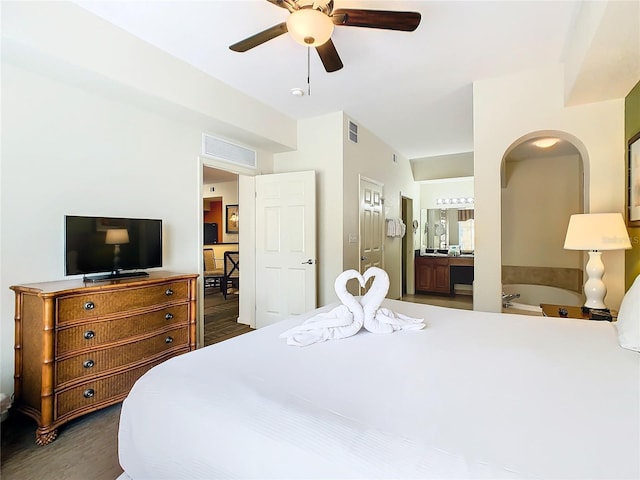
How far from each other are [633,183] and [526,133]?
87cm

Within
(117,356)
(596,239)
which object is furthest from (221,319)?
(596,239)

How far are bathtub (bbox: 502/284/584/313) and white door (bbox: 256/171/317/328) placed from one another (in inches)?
128

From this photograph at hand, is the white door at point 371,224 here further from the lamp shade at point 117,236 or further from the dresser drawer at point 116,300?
the lamp shade at point 117,236

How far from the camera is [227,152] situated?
3.64 meters

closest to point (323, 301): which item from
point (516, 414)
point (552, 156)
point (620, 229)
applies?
point (620, 229)

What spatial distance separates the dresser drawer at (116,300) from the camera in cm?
194

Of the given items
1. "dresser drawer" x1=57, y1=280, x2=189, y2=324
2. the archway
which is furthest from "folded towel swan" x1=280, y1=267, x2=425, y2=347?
the archway

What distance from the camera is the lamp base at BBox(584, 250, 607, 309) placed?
2373 mm

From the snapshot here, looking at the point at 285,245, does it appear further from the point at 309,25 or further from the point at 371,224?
the point at 309,25

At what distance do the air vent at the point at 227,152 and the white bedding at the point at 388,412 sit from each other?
2579 millimetres

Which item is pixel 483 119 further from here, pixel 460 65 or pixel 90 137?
pixel 90 137

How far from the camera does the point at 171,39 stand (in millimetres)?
2439

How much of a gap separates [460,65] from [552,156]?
11.7ft

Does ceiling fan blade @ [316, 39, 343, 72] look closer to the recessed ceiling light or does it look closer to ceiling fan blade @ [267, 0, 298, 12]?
ceiling fan blade @ [267, 0, 298, 12]
